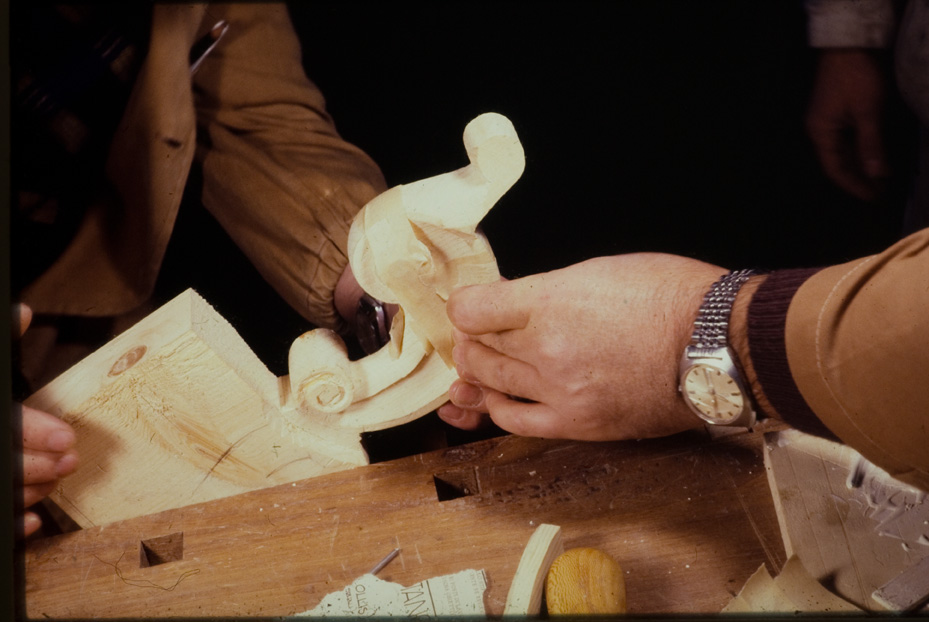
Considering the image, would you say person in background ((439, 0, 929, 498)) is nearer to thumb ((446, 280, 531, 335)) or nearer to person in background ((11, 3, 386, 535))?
thumb ((446, 280, 531, 335))

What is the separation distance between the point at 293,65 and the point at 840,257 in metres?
0.62

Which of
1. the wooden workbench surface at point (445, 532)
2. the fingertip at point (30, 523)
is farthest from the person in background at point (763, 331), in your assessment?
the fingertip at point (30, 523)

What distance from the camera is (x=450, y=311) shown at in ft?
2.90

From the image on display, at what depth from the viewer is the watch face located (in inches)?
30.0

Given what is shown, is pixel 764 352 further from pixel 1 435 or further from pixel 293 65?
pixel 1 435

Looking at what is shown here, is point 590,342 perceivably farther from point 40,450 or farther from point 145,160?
point 40,450

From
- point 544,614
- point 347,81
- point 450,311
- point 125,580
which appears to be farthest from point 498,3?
point 125,580

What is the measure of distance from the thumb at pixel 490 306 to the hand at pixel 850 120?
0.35 meters

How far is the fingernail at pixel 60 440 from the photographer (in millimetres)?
883

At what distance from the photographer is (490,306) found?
0.86 m

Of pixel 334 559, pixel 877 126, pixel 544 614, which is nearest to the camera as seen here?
pixel 877 126

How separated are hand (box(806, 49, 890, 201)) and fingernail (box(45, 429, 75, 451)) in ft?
2.95

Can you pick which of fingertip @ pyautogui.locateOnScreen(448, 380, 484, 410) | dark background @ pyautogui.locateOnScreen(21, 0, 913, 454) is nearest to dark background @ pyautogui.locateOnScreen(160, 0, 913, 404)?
dark background @ pyautogui.locateOnScreen(21, 0, 913, 454)

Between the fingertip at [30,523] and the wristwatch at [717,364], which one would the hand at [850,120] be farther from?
the fingertip at [30,523]
